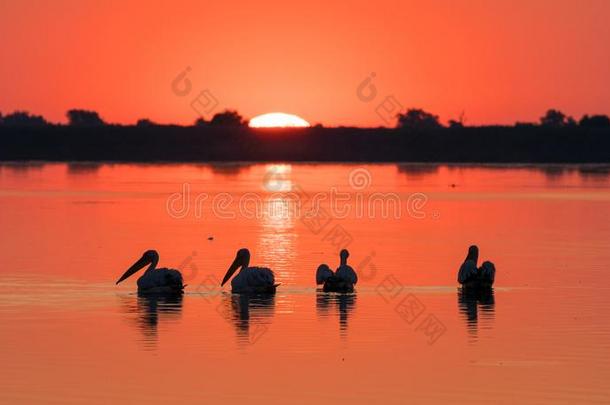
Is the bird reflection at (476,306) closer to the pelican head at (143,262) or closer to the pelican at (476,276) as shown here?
the pelican at (476,276)

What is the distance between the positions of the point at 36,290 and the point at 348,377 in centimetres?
734

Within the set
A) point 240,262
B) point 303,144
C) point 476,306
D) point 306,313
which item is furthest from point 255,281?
point 303,144

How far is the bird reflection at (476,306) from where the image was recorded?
17500 mm

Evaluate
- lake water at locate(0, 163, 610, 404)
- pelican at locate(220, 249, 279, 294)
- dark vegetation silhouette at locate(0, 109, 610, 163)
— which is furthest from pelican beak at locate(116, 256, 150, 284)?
dark vegetation silhouette at locate(0, 109, 610, 163)

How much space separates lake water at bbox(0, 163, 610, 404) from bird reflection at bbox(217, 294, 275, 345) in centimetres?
5

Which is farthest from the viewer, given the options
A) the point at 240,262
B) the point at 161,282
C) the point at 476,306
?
the point at 240,262

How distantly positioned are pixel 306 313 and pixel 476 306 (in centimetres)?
235

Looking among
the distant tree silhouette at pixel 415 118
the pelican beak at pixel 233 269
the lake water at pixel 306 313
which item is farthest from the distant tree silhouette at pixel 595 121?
the pelican beak at pixel 233 269

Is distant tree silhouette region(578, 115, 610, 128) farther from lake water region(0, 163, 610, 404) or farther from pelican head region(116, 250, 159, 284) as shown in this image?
pelican head region(116, 250, 159, 284)

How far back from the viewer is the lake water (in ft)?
44.6

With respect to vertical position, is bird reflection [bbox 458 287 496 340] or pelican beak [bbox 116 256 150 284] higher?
pelican beak [bbox 116 256 150 284]

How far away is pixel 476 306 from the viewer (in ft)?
62.7

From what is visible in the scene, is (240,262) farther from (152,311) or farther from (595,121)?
(595,121)

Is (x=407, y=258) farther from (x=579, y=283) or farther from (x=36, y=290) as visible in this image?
(x=36, y=290)
